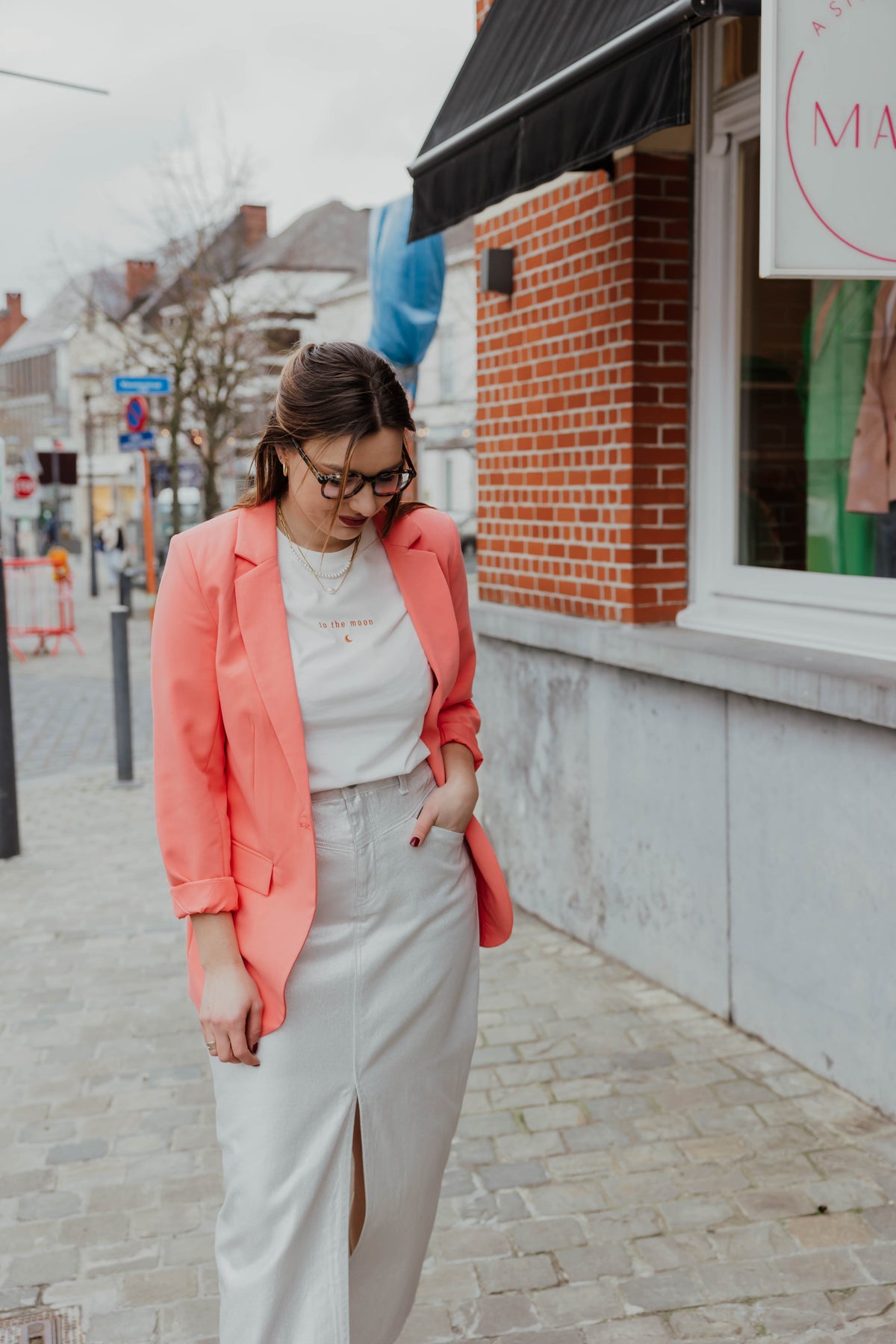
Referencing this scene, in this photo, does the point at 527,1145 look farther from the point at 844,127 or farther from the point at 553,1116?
the point at 844,127

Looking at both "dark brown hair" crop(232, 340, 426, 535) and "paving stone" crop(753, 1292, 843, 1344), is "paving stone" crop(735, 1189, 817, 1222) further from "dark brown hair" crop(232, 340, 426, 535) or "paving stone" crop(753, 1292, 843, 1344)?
"dark brown hair" crop(232, 340, 426, 535)

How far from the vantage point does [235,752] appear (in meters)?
2.26

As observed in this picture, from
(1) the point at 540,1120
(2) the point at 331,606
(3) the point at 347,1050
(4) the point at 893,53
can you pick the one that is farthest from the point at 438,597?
(1) the point at 540,1120

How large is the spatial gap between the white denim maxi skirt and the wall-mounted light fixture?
422 cm

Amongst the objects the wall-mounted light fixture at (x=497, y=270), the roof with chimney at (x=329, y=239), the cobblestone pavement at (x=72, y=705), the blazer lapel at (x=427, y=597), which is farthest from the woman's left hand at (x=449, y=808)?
the roof with chimney at (x=329, y=239)

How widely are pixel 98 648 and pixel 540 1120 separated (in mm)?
16313

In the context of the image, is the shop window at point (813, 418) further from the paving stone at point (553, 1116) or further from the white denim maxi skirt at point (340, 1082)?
the white denim maxi skirt at point (340, 1082)

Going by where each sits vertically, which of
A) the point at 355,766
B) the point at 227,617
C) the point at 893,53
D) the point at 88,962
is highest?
the point at 893,53

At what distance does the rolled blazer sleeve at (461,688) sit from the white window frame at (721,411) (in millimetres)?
2306

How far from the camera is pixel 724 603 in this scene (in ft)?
17.1

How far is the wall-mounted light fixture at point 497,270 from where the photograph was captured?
613 cm

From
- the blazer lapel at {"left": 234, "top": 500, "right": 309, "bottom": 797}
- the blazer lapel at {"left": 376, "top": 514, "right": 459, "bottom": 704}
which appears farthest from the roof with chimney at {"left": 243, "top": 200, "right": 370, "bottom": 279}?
the blazer lapel at {"left": 234, "top": 500, "right": 309, "bottom": 797}

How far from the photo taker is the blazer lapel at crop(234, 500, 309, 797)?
7.30ft

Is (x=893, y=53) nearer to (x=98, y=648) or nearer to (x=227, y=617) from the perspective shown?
(x=227, y=617)
